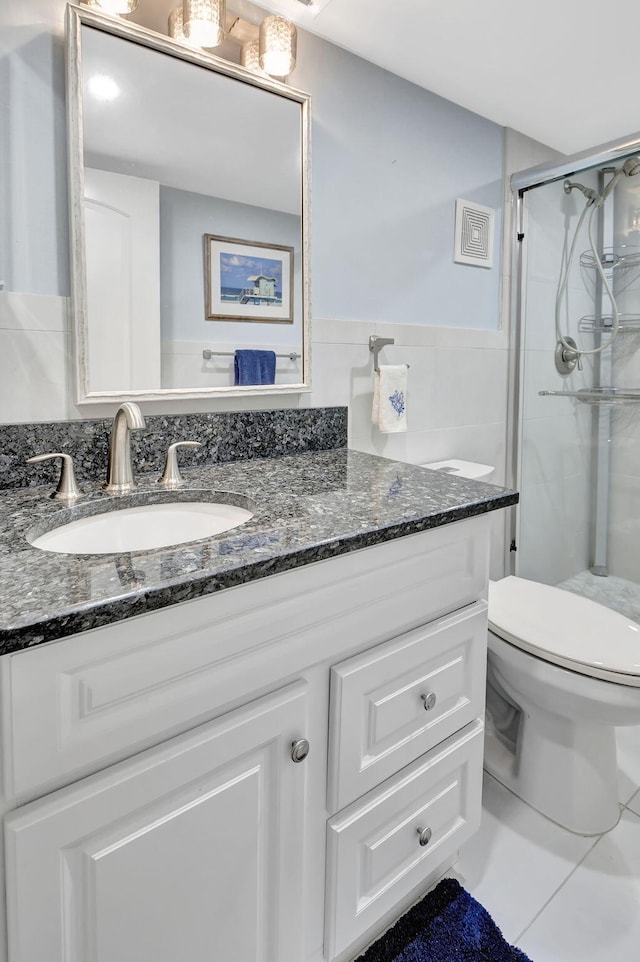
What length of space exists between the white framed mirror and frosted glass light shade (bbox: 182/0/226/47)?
0.11ft

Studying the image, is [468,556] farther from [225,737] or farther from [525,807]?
[525,807]

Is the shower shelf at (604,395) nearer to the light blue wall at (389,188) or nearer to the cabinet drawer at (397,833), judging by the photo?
the light blue wall at (389,188)

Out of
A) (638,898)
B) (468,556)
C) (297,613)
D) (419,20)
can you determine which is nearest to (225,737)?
(297,613)

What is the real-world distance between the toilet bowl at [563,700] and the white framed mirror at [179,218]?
0.87 meters

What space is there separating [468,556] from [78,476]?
81 cm

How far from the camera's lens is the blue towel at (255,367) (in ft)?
4.53

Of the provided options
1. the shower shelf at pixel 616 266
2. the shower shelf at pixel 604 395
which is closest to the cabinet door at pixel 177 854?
the shower shelf at pixel 604 395

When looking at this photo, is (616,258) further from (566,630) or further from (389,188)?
(566,630)

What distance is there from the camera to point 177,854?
0.75 metres

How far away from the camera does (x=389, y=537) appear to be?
2.93ft

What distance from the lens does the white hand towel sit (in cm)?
164

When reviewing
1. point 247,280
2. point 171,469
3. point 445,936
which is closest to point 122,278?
point 247,280

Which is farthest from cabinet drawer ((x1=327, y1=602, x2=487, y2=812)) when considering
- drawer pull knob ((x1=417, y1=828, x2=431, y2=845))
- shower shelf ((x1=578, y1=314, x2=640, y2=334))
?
shower shelf ((x1=578, y1=314, x2=640, y2=334))

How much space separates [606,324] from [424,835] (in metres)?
1.88
